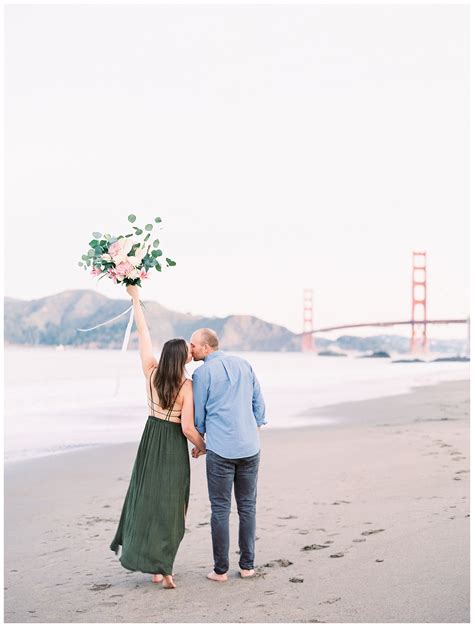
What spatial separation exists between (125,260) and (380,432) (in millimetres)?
5456

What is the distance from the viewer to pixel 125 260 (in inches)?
150

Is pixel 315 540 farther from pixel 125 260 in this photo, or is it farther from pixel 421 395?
pixel 421 395

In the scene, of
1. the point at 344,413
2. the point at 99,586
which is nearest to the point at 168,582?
the point at 99,586

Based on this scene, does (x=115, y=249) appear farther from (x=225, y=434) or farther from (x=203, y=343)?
(x=225, y=434)

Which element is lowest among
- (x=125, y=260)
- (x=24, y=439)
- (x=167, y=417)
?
(x=24, y=439)

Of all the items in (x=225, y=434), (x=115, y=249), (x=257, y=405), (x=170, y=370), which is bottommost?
(x=225, y=434)

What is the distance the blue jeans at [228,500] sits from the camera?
147 inches

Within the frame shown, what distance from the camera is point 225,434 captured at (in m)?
3.70

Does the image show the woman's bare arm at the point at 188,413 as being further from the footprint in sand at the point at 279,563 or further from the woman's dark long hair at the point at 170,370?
the footprint in sand at the point at 279,563

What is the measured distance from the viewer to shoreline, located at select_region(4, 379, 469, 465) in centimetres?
841

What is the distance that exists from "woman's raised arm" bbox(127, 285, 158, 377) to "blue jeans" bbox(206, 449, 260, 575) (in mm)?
475

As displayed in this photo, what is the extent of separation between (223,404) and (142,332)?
494 millimetres

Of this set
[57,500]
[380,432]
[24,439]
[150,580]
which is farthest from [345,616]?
[24,439]

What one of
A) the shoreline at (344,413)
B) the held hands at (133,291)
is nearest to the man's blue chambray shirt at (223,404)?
the held hands at (133,291)
